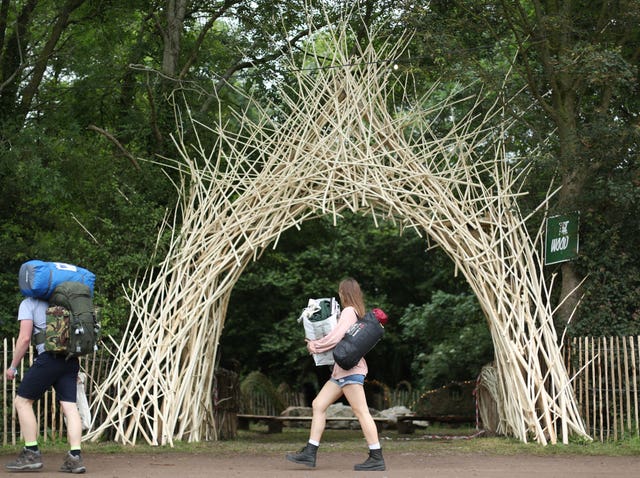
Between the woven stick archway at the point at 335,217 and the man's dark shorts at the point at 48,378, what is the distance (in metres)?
2.30

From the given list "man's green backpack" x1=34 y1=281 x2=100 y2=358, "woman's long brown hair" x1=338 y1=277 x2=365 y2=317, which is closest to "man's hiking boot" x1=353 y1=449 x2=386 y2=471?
"woman's long brown hair" x1=338 y1=277 x2=365 y2=317

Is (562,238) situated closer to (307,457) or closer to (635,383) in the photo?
(635,383)

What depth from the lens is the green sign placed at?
10.8 metres

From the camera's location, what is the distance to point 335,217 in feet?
34.2

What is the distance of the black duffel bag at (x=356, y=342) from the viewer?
7.38 metres

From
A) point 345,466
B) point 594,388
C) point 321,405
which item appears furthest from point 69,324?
point 594,388

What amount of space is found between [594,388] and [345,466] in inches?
137

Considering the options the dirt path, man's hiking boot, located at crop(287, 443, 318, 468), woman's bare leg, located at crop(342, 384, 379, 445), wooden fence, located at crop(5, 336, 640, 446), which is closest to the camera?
the dirt path

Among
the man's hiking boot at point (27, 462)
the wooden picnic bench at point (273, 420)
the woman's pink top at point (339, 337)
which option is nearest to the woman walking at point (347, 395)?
the woman's pink top at point (339, 337)

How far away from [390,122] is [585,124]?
228 cm

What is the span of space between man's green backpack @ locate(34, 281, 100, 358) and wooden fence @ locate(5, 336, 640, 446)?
2.55 metres

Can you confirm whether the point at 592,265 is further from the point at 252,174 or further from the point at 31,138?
the point at 31,138

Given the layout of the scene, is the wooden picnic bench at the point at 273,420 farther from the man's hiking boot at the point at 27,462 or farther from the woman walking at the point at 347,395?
the man's hiking boot at the point at 27,462

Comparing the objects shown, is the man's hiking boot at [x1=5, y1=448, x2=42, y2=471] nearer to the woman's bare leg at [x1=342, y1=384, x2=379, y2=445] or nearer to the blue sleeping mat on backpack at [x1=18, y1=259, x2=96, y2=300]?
the blue sleeping mat on backpack at [x1=18, y1=259, x2=96, y2=300]
